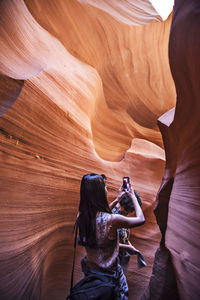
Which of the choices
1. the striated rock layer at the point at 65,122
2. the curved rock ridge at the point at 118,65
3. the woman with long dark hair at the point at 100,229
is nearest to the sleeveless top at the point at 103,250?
the woman with long dark hair at the point at 100,229

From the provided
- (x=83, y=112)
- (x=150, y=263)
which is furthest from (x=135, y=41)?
(x=150, y=263)

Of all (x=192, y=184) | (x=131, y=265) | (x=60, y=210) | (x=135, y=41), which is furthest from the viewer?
(x=135, y=41)

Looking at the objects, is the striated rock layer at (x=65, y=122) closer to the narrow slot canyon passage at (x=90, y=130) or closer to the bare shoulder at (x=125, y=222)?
the narrow slot canyon passage at (x=90, y=130)

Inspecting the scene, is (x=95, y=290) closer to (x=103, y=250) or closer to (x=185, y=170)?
(x=103, y=250)

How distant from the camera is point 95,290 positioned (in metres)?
0.95

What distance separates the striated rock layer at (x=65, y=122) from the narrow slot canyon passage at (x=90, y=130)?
11mm

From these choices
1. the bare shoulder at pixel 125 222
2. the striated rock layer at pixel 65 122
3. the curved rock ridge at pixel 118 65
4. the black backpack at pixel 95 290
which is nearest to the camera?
the black backpack at pixel 95 290

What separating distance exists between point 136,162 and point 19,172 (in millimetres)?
1614

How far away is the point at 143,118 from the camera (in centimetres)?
318

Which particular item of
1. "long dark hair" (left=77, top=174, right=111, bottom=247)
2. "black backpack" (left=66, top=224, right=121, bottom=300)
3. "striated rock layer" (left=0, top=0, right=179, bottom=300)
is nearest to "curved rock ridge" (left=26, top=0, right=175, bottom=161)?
"striated rock layer" (left=0, top=0, right=179, bottom=300)

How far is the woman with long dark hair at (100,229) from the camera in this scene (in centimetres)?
113

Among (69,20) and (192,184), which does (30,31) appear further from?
(192,184)

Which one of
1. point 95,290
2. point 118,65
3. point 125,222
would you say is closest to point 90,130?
point 118,65

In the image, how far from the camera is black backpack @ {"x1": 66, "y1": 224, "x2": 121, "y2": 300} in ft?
3.05
